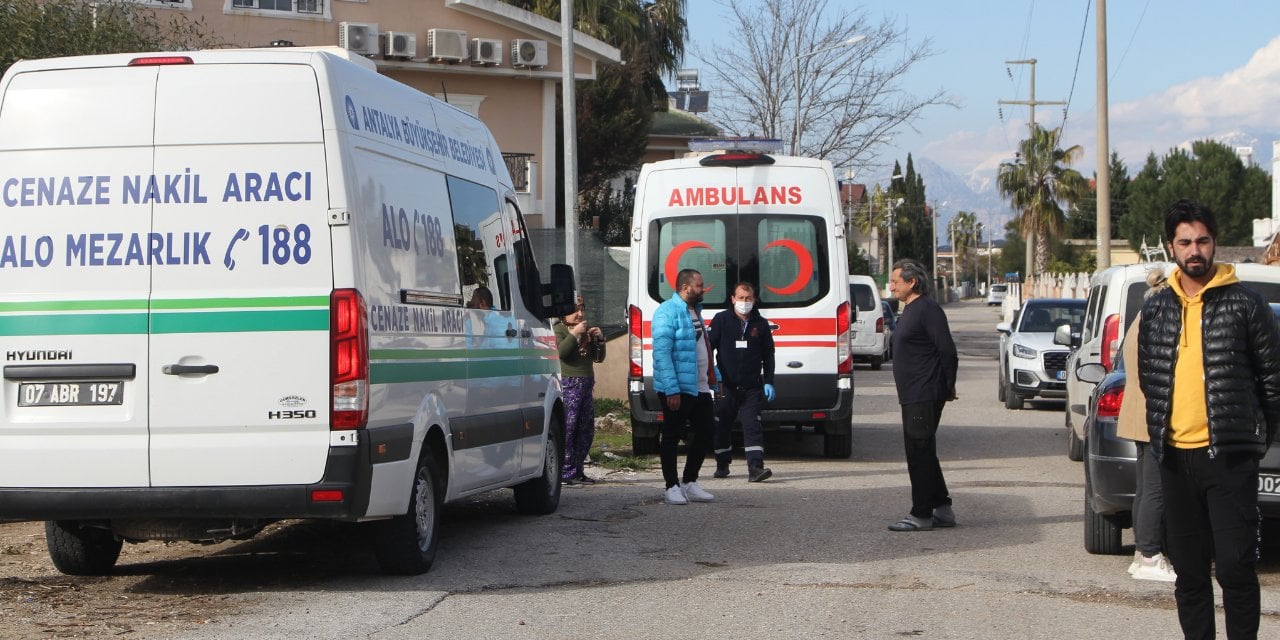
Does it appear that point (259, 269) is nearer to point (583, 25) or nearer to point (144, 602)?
point (144, 602)

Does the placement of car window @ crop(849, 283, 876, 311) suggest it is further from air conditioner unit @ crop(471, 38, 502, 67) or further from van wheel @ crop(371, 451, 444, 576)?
van wheel @ crop(371, 451, 444, 576)

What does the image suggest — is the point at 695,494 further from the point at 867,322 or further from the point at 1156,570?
the point at 867,322

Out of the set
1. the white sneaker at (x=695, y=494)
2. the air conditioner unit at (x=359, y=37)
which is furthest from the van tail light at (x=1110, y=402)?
the air conditioner unit at (x=359, y=37)

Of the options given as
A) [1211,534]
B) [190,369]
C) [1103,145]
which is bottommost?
[1211,534]

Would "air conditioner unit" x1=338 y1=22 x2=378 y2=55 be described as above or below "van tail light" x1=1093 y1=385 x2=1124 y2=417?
above

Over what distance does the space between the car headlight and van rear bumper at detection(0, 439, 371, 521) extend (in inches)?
610

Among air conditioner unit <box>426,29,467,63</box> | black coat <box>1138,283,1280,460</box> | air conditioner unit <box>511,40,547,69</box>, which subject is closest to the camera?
black coat <box>1138,283,1280,460</box>

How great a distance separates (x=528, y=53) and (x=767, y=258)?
16.5 metres

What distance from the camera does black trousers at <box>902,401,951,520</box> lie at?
33.4 ft

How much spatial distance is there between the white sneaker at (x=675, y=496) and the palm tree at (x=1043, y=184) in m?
50.4

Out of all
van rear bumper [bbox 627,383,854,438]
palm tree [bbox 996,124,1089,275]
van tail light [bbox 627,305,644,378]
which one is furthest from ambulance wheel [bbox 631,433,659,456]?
palm tree [bbox 996,124,1089,275]

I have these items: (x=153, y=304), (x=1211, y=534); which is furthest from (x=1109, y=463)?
(x=153, y=304)

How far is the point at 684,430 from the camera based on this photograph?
1195 cm

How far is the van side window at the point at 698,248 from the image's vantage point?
14.9m
